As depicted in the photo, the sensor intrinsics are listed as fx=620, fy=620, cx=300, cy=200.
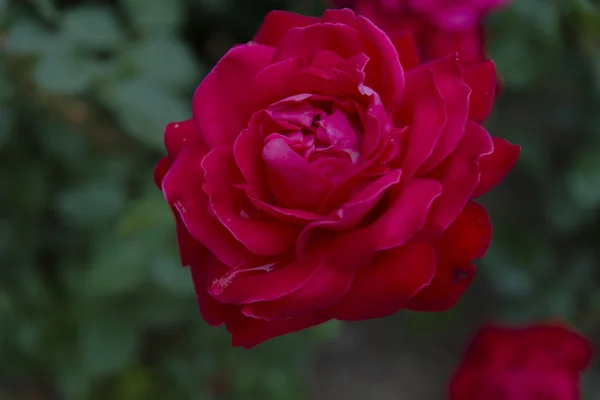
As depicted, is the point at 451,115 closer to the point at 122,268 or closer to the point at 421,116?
the point at 421,116

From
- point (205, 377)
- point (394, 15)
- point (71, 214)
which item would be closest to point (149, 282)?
point (71, 214)

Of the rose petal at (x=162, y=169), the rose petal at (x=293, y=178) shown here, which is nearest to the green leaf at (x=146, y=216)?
the rose petal at (x=162, y=169)

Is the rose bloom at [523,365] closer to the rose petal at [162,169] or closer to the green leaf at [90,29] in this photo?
the rose petal at [162,169]

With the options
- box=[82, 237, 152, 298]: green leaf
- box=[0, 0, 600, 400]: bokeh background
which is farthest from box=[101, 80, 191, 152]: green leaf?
box=[82, 237, 152, 298]: green leaf

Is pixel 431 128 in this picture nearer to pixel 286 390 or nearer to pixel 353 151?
pixel 353 151

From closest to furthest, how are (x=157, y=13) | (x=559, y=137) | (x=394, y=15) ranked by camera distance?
(x=394, y=15), (x=157, y=13), (x=559, y=137)

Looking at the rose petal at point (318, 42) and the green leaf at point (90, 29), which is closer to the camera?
the rose petal at point (318, 42)
